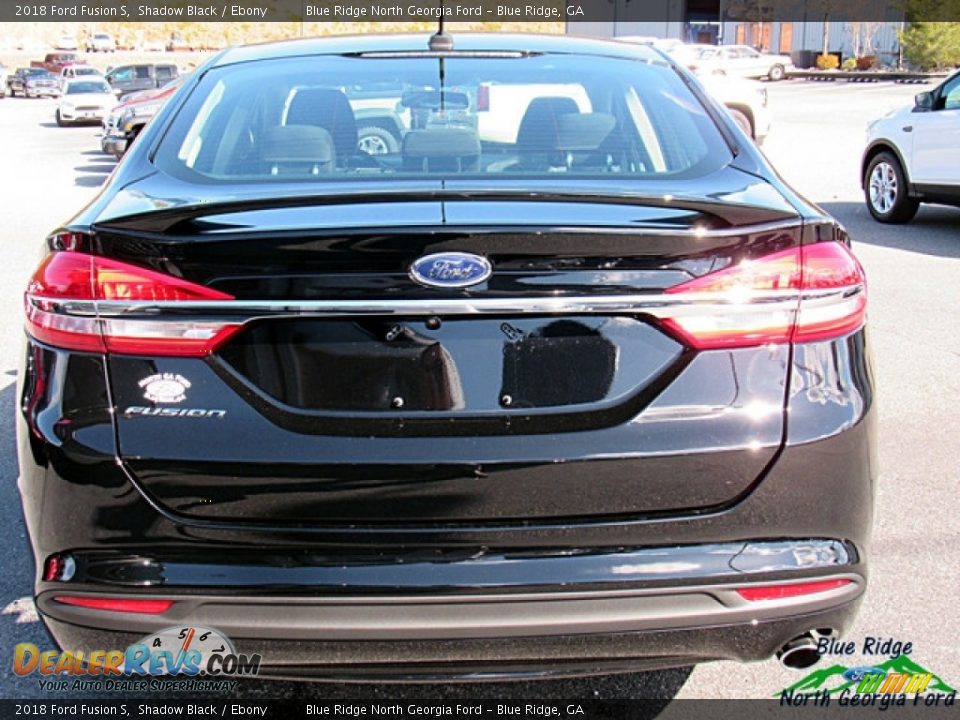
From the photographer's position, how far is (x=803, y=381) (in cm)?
230

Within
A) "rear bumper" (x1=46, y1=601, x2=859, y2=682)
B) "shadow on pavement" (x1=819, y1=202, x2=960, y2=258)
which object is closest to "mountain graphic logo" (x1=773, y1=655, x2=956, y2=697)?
"rear bumper" (x1=46, y1=601, x2=859, y2=682)

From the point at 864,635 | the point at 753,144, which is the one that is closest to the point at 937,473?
the point at 864,635

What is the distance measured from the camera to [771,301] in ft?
7.39

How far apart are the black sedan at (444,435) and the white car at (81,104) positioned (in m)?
29.1

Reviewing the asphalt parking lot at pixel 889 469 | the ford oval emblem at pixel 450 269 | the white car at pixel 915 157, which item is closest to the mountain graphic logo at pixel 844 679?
the asphalt parking lot at pixel 889 469

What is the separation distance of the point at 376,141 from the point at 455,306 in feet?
3.58

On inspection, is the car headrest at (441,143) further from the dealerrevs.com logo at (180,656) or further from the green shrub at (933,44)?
the green shrub at (933,44)

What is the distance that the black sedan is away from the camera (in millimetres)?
2176

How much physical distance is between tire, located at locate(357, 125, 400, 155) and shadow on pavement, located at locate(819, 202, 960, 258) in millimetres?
7619

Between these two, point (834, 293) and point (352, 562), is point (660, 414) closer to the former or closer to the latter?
point (834, 293)

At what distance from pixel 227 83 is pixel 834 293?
199 centimetres

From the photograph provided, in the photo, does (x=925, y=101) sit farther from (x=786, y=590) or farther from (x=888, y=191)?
(x=786, y=590)

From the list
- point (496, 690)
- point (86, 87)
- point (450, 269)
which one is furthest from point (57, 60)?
point (450, 269)

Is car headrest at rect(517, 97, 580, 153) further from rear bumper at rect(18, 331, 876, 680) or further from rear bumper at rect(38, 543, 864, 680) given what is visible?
rear bumper at rect(38, 543, 864, 680)
